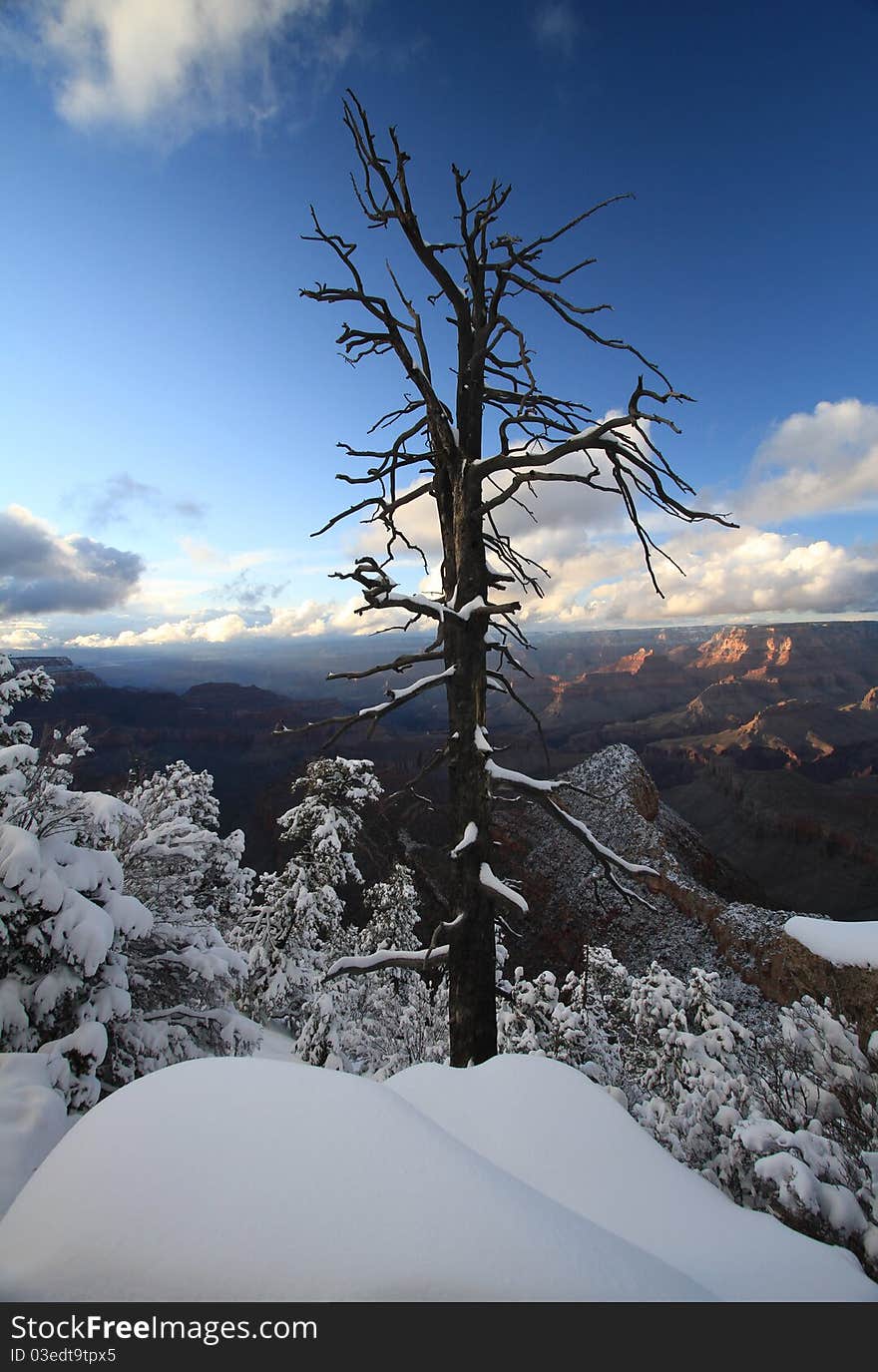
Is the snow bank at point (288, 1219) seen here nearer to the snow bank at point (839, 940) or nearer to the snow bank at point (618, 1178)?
the snow bank at point (618, 1178)

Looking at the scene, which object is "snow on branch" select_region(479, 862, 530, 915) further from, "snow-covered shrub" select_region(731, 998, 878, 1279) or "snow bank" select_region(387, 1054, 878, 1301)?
"snow-covered shrub" select_region(731, 998, 878, 1279)

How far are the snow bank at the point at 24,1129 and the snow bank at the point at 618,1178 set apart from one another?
1743mm

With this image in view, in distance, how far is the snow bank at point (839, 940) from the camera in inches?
150

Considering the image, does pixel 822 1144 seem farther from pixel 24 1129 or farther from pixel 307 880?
pixel 307 880

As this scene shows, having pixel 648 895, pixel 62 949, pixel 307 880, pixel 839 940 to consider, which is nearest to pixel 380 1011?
pixel 307 880

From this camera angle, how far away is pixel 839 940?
4062 mm

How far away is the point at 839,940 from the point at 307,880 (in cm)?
1327

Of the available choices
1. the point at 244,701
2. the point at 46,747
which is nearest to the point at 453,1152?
the point at 46,747

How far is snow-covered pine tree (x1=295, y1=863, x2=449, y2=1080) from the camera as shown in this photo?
1180cm

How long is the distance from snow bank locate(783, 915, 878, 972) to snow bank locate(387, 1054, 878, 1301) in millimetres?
1967

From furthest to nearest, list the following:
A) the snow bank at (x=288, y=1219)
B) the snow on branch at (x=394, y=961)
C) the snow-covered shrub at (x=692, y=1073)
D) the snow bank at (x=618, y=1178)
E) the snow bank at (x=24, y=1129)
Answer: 1. the snow-covered shrub at (x=692, y=1073)
2. the snow on branch at (x=394, y=961)
3. the snow bank at (x=24, y=1129)
4. the snow bank at (x=618, y=1178)
5. the snow bank at (x=288, y=1219)

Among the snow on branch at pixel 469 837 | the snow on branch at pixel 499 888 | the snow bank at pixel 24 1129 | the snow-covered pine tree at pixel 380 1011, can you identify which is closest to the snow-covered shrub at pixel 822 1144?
the snow on branch at pixel 499 888

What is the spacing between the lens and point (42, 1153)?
252cm

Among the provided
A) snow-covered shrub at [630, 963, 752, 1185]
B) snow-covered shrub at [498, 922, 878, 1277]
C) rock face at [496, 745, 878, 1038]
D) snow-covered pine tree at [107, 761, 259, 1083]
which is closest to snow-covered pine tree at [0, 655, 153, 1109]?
snow-covered pine tree at [107, 761, 259, 1083]
